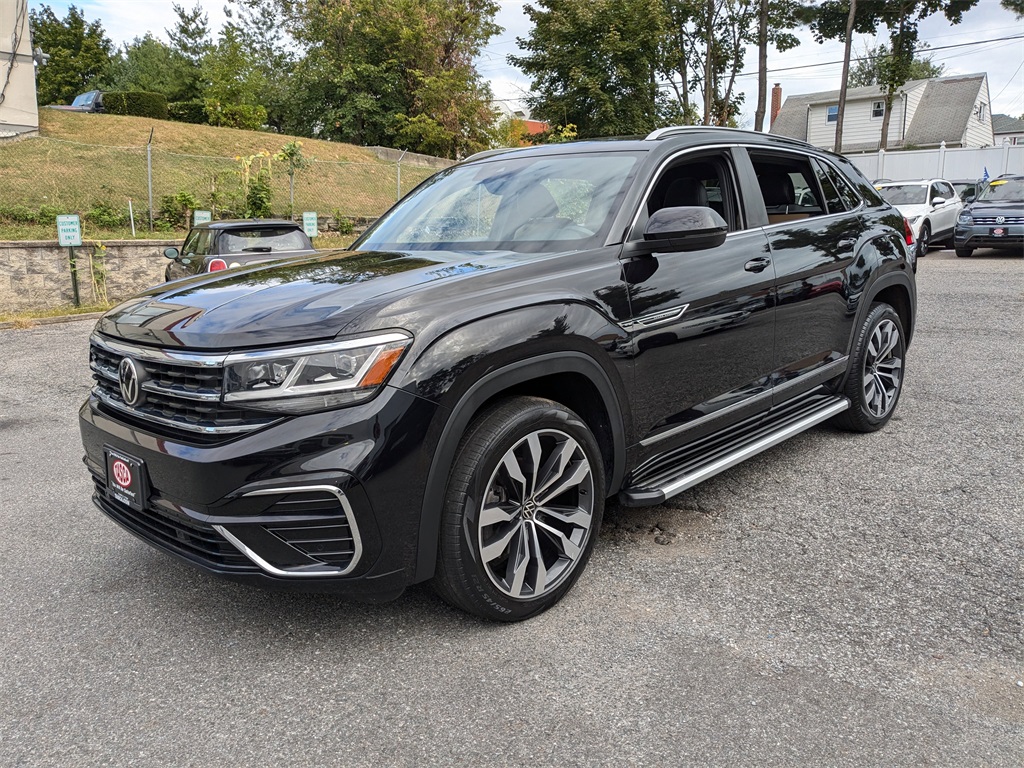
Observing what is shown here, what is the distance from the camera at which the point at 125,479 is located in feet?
9.23

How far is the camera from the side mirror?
3.23 m

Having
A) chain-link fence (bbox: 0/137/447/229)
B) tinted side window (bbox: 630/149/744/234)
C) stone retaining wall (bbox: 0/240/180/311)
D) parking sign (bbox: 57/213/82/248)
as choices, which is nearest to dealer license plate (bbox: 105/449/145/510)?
tinted side window (bbox: 630/149/744/234)

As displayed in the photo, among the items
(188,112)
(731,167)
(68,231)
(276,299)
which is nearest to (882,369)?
(731,167)

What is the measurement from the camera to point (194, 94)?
141ft

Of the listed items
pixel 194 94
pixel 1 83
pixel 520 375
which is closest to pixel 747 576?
pixel 520 375

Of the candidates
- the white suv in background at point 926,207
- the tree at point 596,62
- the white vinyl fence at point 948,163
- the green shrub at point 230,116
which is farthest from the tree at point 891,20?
the green shrub at point 230,116

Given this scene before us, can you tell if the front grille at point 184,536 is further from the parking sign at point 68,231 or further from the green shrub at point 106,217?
the green shrub at point 106,217

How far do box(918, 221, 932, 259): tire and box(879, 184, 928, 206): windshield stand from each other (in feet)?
2.07

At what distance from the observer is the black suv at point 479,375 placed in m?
2.46

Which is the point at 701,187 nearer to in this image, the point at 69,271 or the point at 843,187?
the point at 843,187

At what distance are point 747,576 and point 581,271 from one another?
1.43 m

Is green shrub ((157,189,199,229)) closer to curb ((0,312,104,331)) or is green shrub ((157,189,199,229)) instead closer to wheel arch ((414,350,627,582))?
curb ((0,312,104,331))

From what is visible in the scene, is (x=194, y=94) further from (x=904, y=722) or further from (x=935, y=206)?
(x=904, y=722)

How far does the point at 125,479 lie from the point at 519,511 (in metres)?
1.41
